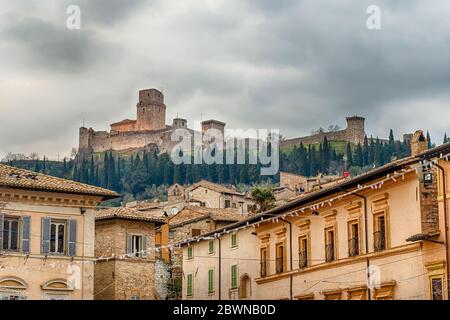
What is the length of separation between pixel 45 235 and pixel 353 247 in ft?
47.7

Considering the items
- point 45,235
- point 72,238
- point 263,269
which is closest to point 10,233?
point 45,235

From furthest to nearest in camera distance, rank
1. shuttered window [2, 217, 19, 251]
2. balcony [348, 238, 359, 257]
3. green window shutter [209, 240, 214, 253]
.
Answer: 1. green window shutter [209, 240, 214, 253]
2. shuttered window [2, 217, 19, 251]
3. balcony [348, 238, 359, 257]

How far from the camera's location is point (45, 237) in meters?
47.7

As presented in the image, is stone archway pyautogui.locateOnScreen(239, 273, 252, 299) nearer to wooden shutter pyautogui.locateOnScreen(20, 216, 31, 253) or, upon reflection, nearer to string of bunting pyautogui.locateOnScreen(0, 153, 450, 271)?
string of bunting pyautogui.locateOnScreen(0, 153, 450, 271)

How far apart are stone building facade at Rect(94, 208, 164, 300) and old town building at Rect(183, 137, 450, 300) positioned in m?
3.86

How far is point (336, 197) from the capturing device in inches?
1797

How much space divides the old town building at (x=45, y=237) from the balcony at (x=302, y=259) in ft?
33.0

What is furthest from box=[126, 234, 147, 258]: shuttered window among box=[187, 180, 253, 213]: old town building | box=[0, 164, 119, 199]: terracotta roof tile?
box=[187, 180, 253, 213]: old town building

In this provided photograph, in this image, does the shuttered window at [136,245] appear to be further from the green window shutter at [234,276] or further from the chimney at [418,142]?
the chimney at [418,142]

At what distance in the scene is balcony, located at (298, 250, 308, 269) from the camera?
163 feet

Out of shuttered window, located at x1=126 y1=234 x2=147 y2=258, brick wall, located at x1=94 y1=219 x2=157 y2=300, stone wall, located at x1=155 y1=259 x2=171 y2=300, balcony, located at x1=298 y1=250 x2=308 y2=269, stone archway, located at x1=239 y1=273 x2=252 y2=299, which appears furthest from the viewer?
stone wall, located at x1=155 y1=259 x2=171 y2=300
